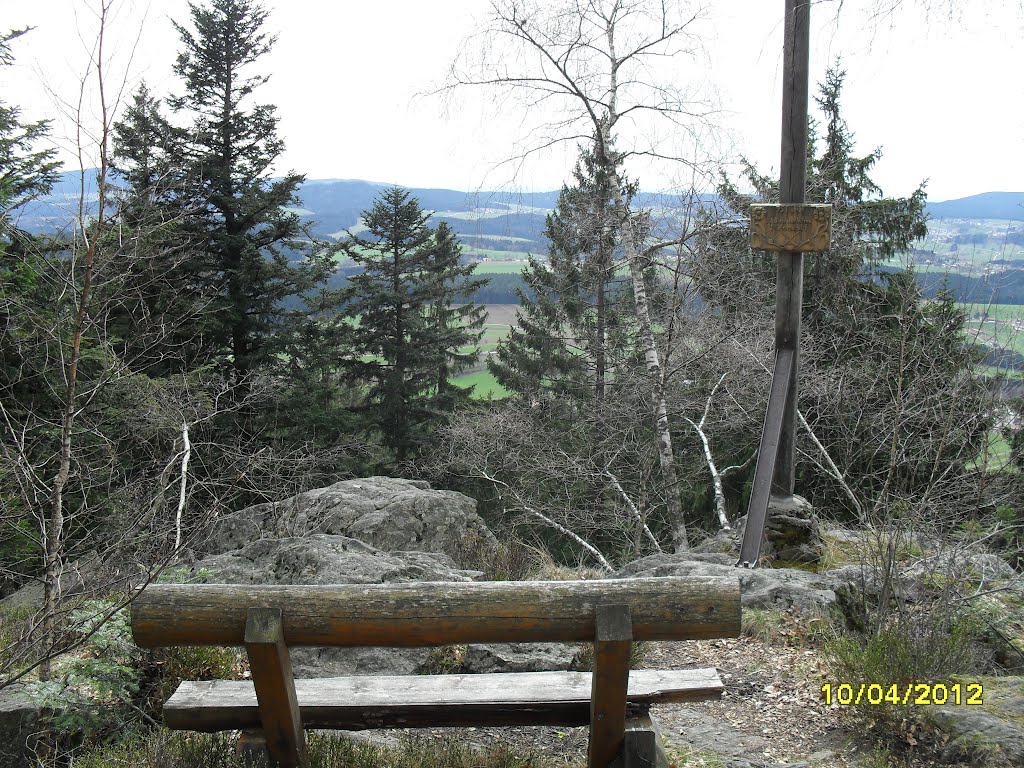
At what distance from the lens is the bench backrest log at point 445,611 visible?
Result: 97.5 inches

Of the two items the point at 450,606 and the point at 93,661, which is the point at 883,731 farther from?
the point at 93,661

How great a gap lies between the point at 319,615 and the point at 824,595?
3810 mm

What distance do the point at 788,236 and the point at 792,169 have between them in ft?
A: 1.56

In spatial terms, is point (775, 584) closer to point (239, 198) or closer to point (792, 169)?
point (792, 169)

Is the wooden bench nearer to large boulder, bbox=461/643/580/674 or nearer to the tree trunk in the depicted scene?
large boulder, bbox=461/643/580/674

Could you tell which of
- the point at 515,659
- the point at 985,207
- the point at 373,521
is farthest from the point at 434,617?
the point at 985,207

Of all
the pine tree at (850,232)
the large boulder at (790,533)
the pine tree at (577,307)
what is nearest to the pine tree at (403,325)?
the pine tree at (577,307)

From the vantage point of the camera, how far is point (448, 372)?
26.2 metres

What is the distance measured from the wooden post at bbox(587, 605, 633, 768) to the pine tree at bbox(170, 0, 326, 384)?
52.1ft

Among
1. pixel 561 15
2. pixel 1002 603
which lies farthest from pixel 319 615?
pixel 561 15

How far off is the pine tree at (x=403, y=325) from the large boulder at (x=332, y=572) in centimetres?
1723

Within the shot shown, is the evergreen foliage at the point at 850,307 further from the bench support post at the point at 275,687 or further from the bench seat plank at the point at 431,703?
the bench support post at the point at 275,687

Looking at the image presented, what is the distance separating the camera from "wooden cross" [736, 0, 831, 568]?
16.6ft

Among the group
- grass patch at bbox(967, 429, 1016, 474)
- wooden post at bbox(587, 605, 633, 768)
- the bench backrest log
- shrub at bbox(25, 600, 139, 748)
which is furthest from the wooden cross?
shrub at bbox(25, 600, 139, 748)
